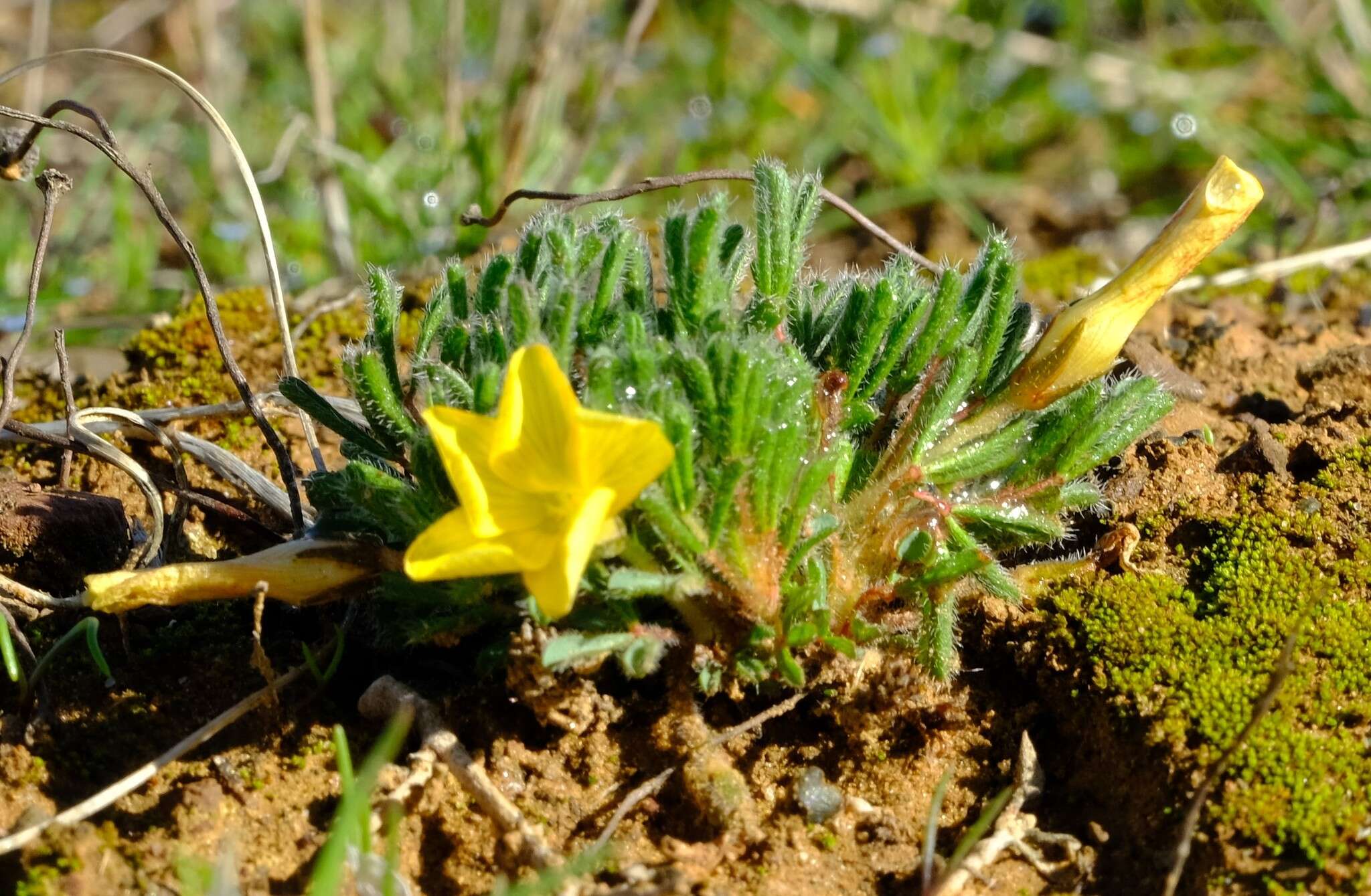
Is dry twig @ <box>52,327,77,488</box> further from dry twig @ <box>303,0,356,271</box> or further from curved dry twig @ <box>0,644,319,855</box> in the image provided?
dry twig @ <box>303,0,356,271</box>

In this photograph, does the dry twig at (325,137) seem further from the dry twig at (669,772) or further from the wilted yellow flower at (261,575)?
the dry twig at (669,772)

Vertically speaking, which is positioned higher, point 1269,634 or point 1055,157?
point 1055,157

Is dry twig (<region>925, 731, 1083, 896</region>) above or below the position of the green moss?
below

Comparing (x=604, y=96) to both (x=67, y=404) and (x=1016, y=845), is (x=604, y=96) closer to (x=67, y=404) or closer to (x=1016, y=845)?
(x=67, y=404)

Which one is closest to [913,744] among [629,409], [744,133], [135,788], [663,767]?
[663,767]

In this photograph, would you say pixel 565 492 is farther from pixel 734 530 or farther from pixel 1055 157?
pixel 1055 157

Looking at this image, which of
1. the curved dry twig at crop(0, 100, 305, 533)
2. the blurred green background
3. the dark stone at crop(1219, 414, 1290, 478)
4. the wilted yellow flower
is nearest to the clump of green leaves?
the wilted yellow flower
